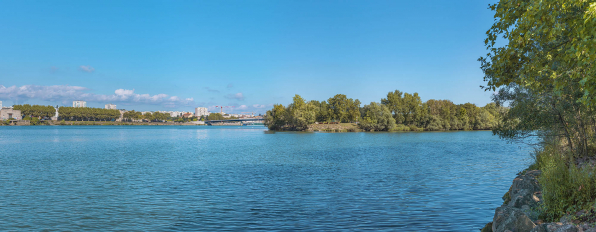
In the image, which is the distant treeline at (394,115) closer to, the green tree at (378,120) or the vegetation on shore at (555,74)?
the green tree at (378,120)

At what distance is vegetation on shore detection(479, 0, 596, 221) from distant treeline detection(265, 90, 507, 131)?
368ft

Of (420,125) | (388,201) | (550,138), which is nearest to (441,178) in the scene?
(550,138)

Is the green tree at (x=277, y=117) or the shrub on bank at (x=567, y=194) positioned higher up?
the green tree at (x=277, y=117)

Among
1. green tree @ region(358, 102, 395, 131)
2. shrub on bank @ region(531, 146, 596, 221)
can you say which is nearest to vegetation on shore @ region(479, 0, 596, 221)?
shrub on bank @ region(531, 146, 596, 221)

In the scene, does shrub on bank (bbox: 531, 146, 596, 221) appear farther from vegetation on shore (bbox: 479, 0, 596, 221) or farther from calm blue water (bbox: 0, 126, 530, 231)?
calm blue water (bbox: 0, 126, 530, 231)

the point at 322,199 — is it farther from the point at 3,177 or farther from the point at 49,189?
the point at 3,177

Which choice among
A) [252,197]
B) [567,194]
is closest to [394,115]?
[252,197]

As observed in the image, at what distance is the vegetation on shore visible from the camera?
9.26 m

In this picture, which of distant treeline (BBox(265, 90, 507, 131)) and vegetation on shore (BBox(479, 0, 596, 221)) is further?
distant treeline (BBox(265, 90, 507, 131))

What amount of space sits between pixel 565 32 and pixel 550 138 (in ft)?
51.6

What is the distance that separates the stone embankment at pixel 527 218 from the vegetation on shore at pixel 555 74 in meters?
0.77

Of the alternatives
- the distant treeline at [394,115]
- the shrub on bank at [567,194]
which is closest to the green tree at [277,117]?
the distant treeline at [394,115]

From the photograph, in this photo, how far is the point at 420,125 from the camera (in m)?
146

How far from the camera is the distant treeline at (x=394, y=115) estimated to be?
13621 cm
